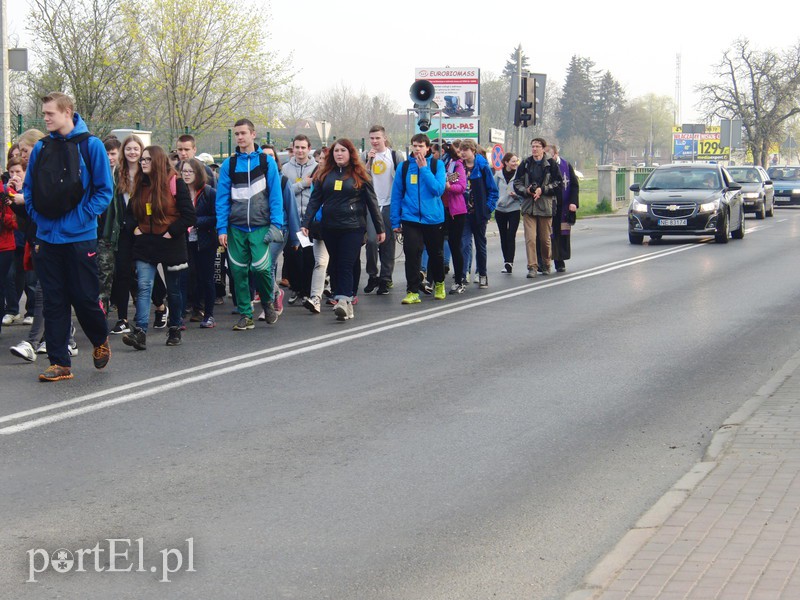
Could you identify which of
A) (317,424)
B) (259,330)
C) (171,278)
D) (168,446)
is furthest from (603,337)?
(168,446)

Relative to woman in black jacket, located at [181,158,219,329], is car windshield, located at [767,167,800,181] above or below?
below

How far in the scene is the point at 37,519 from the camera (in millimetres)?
5605

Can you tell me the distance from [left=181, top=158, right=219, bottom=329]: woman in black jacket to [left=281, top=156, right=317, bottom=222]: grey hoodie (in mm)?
1600

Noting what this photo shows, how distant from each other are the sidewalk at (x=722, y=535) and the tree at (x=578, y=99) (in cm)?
13933

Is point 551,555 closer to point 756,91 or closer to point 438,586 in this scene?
point 438,586

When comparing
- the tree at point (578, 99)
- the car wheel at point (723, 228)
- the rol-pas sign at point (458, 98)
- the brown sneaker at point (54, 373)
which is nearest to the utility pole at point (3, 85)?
the brown sneaker at point (54, 373)

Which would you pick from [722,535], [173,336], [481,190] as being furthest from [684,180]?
[722,535]

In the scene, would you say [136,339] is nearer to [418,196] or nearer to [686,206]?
[418,196]

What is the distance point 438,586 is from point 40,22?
3750 centimetres

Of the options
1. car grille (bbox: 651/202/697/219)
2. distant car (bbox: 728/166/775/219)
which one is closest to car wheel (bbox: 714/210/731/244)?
car grille (bbox: 651/202/697/219)

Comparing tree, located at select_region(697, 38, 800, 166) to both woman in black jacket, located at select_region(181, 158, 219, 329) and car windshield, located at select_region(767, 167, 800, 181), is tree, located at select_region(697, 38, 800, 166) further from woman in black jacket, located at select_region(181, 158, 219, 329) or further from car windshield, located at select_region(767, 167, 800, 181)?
woman in black jacket, located at select_region(181, 158, 219, 329)

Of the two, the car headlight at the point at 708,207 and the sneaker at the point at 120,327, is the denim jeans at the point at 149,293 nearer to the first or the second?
the sneaker at the point at 120,327

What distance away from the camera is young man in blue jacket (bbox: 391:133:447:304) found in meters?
13.9

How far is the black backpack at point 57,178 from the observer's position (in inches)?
353
